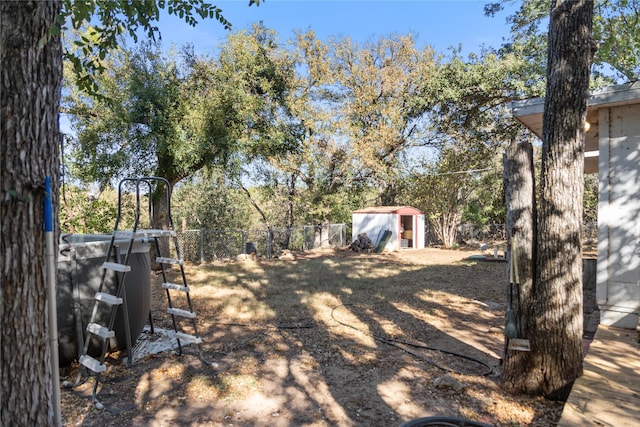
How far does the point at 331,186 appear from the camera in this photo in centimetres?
1934

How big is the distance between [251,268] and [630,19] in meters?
9.43

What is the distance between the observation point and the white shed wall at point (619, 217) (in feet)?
14.9

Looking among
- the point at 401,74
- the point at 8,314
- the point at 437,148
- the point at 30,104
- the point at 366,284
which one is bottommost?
the point at 366,284

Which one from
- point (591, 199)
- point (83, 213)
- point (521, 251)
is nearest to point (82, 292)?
point (521, 251)

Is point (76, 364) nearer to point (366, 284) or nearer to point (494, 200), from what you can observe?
point (366, 284)

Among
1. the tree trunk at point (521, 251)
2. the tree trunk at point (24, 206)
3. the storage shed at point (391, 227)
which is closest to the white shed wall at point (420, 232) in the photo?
the storage shed at point (391, 227)

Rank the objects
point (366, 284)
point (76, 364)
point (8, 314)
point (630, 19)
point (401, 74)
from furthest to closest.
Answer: point (401, 74) → point (366, 284) → point (630, 19) → point (76, 364) → point (8, 314)

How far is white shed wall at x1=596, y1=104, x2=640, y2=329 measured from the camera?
4535 millimetres

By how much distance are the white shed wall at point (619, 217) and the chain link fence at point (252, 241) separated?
9689 millimetres

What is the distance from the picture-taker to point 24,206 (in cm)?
169

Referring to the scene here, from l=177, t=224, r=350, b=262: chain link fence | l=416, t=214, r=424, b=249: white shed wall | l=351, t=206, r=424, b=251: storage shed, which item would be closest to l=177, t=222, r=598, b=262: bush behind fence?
l=177, t=224, r=350, b=262: chain link fence

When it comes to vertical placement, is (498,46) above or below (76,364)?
above

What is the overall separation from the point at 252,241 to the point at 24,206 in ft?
46.7

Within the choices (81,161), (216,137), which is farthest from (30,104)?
(81,161)
